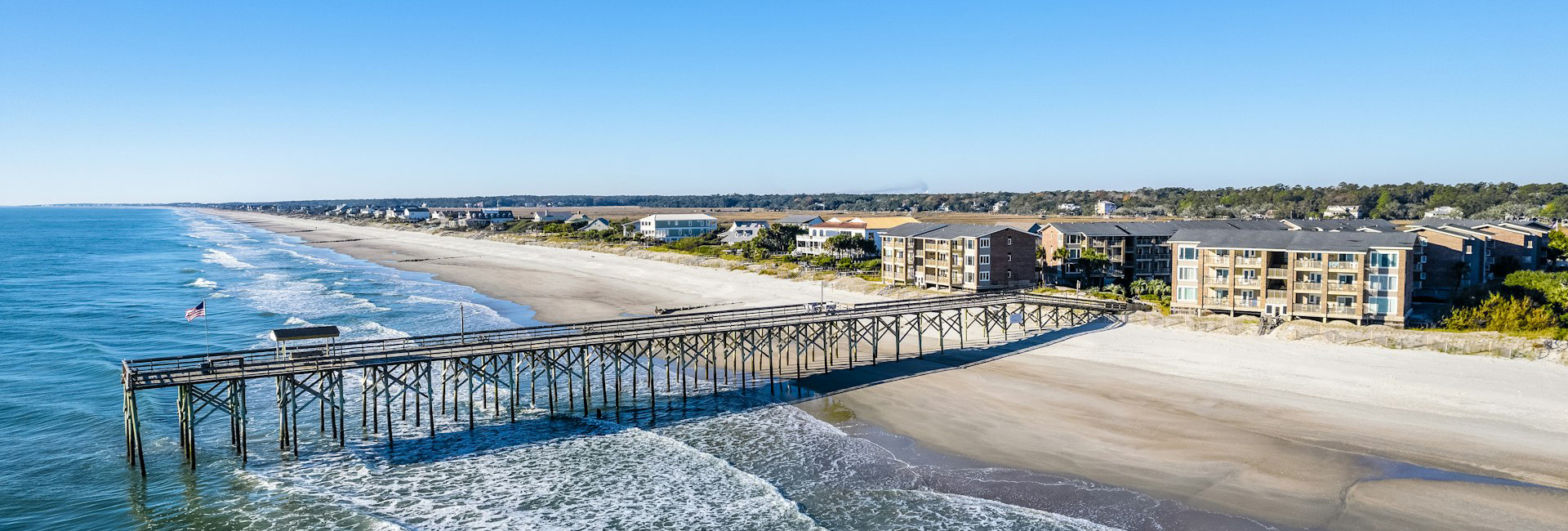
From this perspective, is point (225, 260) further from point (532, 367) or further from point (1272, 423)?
point (1272, 423)

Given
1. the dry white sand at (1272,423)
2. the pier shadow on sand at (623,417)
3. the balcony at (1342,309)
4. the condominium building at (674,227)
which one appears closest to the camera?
the dry white sand at (1272,423)

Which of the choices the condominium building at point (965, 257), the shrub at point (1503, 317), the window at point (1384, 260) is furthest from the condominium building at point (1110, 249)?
the shrub at point (1503, 317)

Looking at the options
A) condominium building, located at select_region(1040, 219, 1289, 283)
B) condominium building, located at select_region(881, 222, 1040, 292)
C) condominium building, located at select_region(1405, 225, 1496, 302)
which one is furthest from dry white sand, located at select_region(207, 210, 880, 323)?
A: condominium building, located at select_region(1405, 225, 1496, 302)

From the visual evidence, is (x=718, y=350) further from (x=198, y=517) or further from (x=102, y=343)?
(x=102, y=343)

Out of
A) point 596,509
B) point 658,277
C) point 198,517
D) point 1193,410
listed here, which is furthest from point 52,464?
point 658,277

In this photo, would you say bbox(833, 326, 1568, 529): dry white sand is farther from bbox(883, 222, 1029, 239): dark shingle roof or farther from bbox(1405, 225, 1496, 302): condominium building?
bbox(883, 222, 1029, 239): dark shingle roof

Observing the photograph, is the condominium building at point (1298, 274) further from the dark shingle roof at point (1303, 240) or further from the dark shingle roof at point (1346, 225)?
the dark shingle roof at point (1346, 225)
